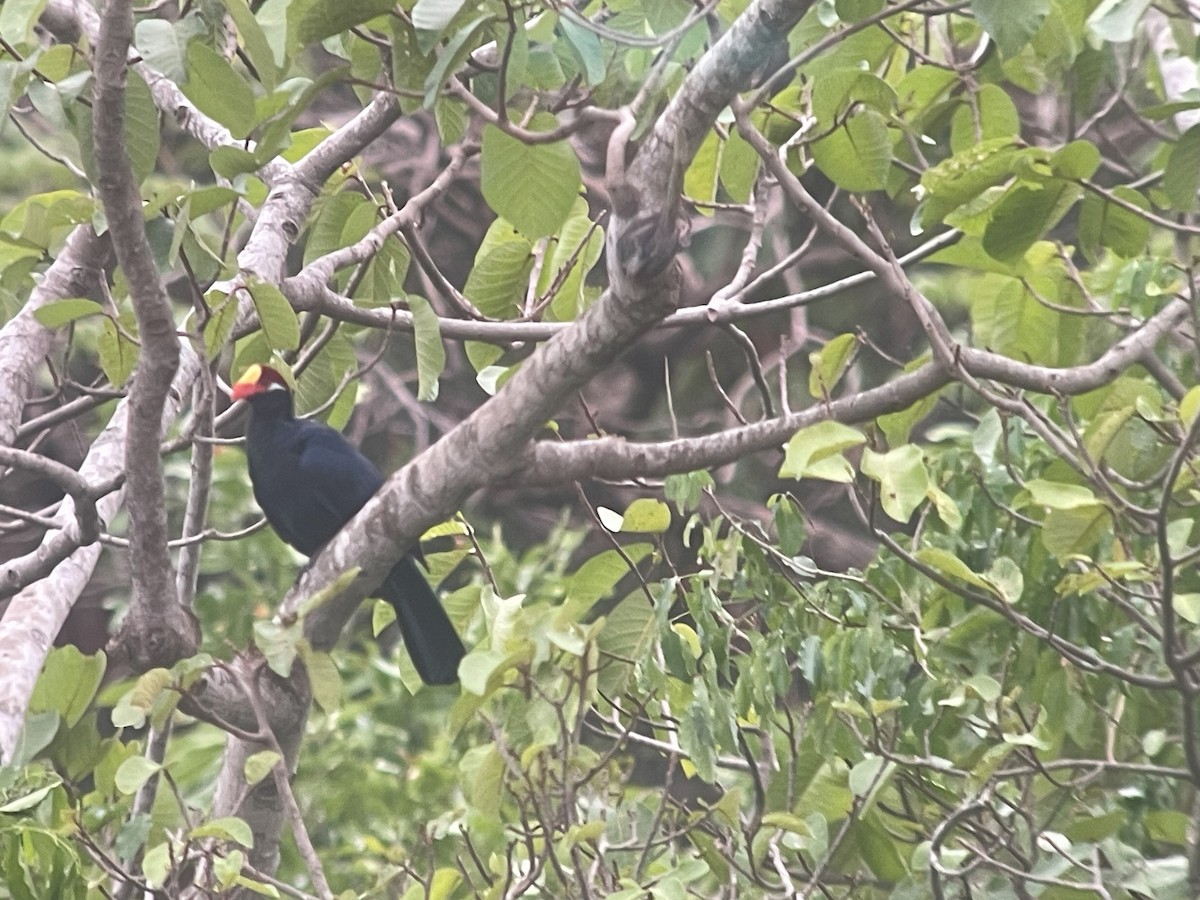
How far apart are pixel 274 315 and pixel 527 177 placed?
16.0 inches

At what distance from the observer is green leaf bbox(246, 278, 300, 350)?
6.49 feet

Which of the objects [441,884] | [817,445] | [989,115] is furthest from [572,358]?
[989,115]

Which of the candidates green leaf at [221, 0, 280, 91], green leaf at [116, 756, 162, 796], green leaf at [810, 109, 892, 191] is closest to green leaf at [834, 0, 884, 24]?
green leaf at [810, 109, 892, 191]

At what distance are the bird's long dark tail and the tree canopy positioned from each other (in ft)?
1.13

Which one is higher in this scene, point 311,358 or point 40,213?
point 40,213

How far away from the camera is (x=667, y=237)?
171 centimetres

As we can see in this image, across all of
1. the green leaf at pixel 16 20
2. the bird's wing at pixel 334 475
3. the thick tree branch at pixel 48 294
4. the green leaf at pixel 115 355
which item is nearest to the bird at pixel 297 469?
the bird's wing at pixel 334 475

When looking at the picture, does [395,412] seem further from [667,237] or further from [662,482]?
[667,237]

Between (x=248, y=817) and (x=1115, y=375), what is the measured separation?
1.47 meters

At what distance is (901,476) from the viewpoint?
5.65ft

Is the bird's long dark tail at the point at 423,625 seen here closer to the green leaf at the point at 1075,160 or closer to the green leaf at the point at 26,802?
the green leaf at the point at 26,802

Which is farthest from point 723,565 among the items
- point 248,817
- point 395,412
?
point 395,412

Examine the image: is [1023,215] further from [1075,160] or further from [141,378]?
[141,378]

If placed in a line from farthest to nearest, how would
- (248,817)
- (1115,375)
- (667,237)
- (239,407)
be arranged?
(239,407) → (248,817) → (1115,375) → (667,237)
